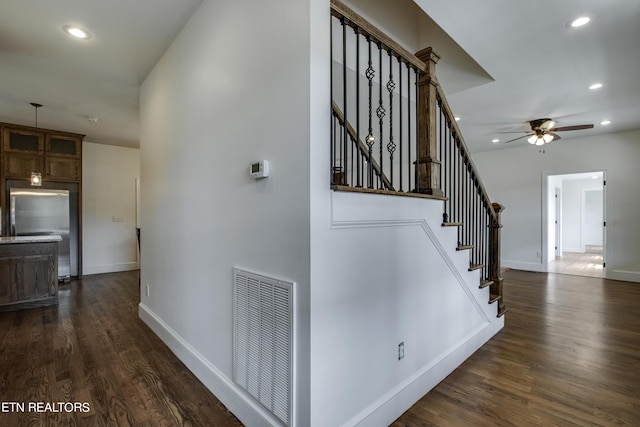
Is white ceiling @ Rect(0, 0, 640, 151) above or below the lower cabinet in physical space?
above

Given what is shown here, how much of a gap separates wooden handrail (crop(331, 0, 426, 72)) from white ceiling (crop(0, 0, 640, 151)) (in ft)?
1.63

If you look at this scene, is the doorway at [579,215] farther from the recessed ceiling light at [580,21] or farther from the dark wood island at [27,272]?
the dark wood island at [27,272]

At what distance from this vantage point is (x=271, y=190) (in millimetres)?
1619

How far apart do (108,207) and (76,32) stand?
489cm

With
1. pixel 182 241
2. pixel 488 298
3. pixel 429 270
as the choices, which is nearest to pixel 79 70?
pixel 182 241

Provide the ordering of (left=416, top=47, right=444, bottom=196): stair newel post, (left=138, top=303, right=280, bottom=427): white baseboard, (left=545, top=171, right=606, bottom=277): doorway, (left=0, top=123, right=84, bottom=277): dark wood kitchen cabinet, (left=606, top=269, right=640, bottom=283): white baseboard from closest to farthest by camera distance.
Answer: (left=138, top=303, right=280, bottom=427): white baseboard
(left=416, top=47, right=444, bottom=196): stair newel post
(left=0, top=123, right=84, bottom=277): dark wood kitchen cabinet
(left=606, top=269, right=640, bottom=283): white baseboard
(left=545, top=171, right=606, bottom=277): doorway

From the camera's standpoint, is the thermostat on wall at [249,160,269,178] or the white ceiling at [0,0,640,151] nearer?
the thermostat on wall at [249,160,269,178]

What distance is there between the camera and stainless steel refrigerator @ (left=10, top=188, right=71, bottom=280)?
5.13 m

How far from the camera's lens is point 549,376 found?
234cm

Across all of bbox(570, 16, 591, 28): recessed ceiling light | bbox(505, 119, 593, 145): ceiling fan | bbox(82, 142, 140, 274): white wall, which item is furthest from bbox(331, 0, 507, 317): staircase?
bbox(82, 142, 140, 274): white wall

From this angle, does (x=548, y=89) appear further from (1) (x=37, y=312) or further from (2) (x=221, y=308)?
(1) (x=37, y=312)

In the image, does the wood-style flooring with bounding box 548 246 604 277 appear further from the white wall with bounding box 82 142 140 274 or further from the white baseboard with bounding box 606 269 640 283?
the white wall with bounding box 82 142 140 274

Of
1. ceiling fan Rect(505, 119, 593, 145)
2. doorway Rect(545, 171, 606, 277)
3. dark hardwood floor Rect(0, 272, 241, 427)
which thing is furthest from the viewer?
doorway Rect(545, 171, 606, 277)

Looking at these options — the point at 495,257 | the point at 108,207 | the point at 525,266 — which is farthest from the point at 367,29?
the point at 525,266
